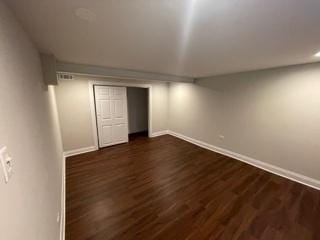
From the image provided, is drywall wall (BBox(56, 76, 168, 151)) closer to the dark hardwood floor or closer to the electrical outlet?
the dark hardwood floor

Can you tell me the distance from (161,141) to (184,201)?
271cm

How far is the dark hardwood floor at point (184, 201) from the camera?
166 cm

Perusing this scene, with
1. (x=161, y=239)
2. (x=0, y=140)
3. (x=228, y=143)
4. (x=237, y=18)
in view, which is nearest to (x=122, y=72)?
(x=237, y=18)

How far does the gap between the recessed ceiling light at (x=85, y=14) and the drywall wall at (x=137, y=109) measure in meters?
4.47

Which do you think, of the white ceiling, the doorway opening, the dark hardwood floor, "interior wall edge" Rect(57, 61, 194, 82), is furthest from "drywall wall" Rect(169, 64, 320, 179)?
the doorway opening

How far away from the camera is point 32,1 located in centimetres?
82

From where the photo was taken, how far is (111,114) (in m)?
4.24

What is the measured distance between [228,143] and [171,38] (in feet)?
10.3

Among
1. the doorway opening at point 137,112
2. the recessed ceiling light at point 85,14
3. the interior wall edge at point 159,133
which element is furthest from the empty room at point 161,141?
the doorway opening at point 137,112

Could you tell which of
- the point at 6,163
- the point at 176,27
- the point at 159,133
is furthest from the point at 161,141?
the point at 6,163

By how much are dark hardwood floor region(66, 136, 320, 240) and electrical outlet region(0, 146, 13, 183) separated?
1.49 m

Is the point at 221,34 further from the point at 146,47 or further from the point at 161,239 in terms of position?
the point at 161,239

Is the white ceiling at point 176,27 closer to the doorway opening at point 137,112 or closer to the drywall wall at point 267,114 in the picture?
the drywall wall at point 267,114

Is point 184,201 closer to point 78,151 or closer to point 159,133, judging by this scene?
point 78,151
